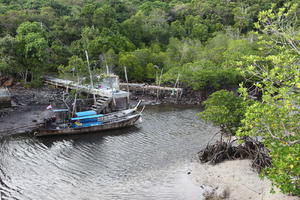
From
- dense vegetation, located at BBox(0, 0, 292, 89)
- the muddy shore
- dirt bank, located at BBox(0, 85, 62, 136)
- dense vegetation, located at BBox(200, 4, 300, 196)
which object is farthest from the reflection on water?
dense vegetation, located at BBox(0, 0, 292, 89)

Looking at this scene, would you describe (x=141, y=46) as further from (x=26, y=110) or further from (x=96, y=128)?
(x=96, y=128)

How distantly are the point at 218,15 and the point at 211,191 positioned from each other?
6469 cm

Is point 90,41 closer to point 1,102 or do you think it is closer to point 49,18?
point 49,18

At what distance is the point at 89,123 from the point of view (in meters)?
29.2

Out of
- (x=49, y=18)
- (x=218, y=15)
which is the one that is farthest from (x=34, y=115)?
(x=218, y=15)

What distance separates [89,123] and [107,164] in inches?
300

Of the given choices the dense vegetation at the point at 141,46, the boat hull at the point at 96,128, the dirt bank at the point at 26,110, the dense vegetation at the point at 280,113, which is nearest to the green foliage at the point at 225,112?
the dense vegetation at the point at 141,46

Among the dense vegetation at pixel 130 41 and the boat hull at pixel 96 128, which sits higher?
the dense vegetation at pixel 130 41

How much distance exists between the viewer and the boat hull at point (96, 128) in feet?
89.5

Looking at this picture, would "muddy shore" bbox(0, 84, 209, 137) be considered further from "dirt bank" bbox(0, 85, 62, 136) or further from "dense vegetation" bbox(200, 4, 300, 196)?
"dense vegetation" bbox(200, 4, 300, 196)

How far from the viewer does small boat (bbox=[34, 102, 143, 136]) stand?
2761cm

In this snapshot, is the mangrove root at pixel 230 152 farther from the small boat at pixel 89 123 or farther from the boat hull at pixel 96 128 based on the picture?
the small boat at pixel 89 123

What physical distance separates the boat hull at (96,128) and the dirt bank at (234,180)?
34.5ft

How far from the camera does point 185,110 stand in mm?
38188
